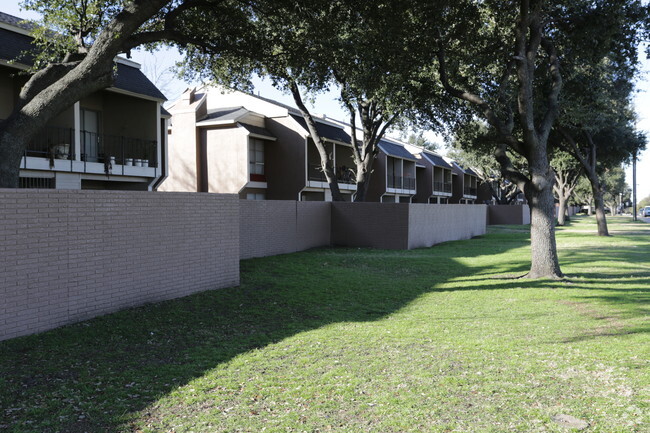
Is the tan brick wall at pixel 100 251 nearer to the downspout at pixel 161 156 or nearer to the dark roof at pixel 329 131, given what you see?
the downspout at pixel 161 156

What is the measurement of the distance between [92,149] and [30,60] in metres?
4.01

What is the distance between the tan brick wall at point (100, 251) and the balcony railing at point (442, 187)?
1672 inches

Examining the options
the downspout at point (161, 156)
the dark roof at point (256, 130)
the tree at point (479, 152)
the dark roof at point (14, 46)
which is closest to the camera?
the dark roof at point (14, 46)

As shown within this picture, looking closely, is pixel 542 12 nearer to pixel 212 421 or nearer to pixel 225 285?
pixel 225 285

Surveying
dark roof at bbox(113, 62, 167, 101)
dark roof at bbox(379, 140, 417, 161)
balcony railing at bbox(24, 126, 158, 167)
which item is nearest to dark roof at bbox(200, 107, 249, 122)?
dark roof at bbox(113, 62, 167, 101)

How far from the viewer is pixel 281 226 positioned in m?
18.7

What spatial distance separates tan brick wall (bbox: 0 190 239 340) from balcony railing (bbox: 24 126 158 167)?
8.52 metres

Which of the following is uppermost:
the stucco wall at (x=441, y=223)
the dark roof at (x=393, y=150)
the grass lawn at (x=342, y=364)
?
the dark roof at (x=393, y=150)

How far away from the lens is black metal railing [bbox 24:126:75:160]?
16359 millimetres

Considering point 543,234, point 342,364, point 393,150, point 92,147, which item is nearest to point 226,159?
point 92,147

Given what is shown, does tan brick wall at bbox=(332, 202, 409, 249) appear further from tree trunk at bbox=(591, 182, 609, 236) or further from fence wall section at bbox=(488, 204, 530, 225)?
fence wall section at bbox=(488, 204, 530, 225)

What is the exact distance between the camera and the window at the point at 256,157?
2909 cm

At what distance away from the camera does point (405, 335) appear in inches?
311

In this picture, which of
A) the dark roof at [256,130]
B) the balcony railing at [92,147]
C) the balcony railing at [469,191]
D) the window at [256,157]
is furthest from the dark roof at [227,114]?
the balcony railing at [469,191]
